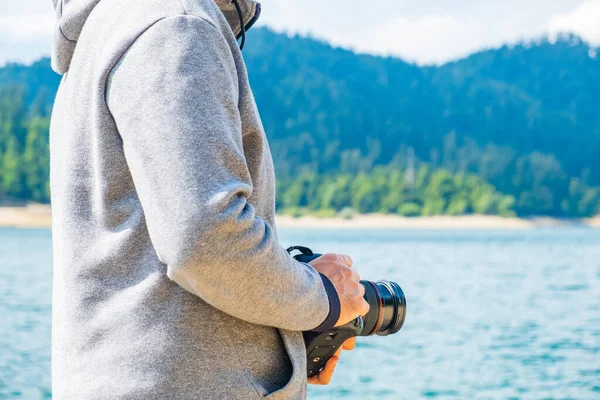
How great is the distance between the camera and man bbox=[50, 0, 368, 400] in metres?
0.98

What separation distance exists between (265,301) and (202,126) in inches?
8.8

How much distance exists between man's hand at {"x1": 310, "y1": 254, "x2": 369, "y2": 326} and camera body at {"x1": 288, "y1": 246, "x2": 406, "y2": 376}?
0.04 meters

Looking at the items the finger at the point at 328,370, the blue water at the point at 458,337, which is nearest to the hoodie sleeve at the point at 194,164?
the finger at the point at 328,370

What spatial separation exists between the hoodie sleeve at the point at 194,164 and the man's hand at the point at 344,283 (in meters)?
0.16

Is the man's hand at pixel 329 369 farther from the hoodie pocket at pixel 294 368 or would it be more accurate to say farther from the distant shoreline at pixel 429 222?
the distant shoreline at pixel 429 222

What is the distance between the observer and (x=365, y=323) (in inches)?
52.8

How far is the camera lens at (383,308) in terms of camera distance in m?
1.34

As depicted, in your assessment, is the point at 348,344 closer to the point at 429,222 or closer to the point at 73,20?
the point at 73,20

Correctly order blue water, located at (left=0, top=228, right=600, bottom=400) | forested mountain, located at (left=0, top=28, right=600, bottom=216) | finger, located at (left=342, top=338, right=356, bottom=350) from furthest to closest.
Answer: forested mountain, located at (left=0, top=28, right=600, bottom=216) → blue water, located at (left=0, top=228, right=600, bottom=400) → finger, located at (left=342, top=338, right=356, bottom=350)

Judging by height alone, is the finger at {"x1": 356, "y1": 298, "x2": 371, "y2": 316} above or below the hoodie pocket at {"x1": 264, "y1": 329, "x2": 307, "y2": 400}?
above

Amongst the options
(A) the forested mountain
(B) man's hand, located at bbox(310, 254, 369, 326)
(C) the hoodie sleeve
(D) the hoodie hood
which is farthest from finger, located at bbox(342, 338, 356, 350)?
(A) the forested mountain

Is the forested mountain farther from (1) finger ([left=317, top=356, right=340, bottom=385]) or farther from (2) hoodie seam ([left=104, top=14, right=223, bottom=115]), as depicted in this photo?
(2) hoodie seam ([left=104, top=14, right=223, bottom=115])

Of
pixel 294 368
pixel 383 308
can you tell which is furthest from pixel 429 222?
pixel 294 368

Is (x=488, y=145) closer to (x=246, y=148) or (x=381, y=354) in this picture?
(x=381, y=354)
